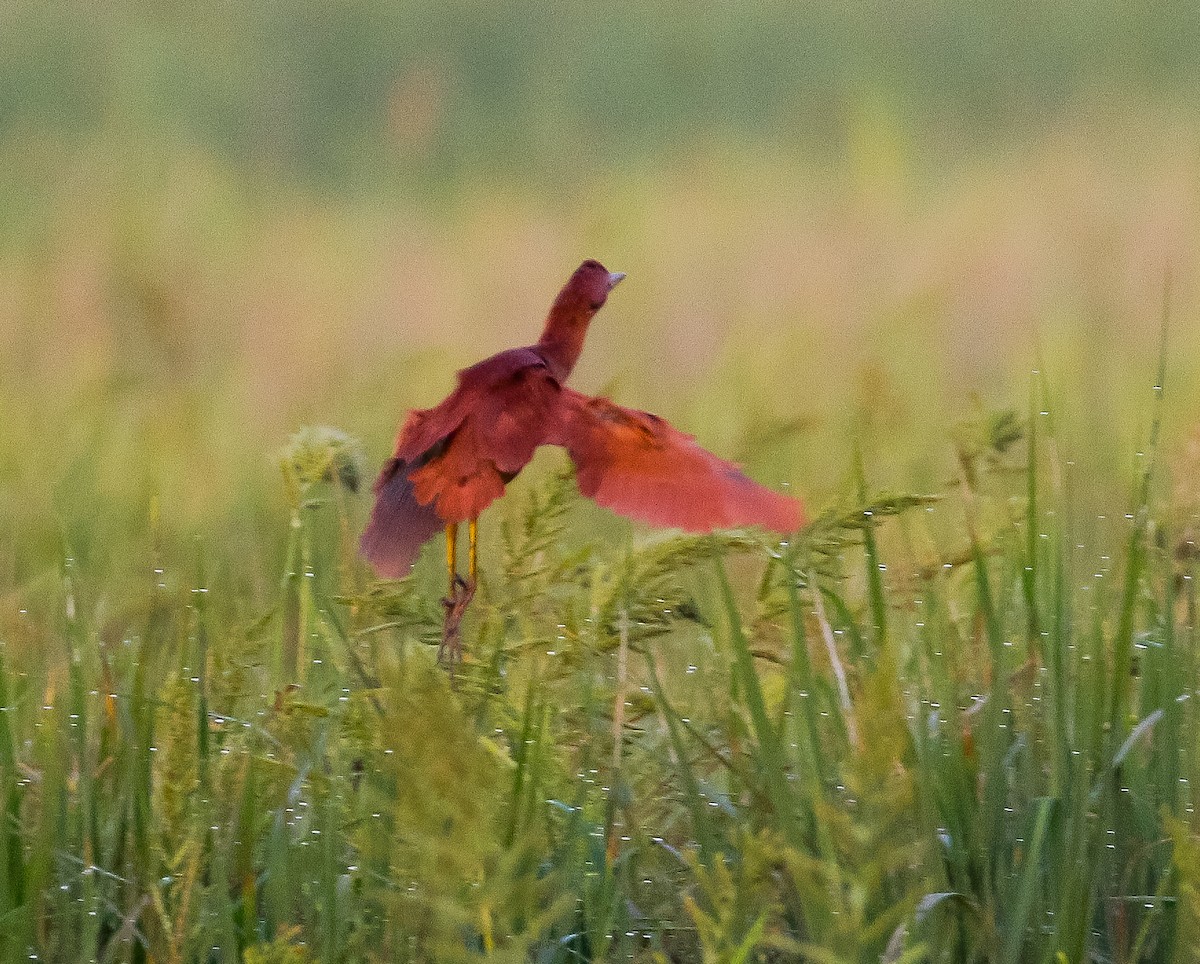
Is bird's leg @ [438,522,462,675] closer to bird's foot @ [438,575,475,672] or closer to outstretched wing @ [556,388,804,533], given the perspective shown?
bird's foot @ [438,575,475,672]

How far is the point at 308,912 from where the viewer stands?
108 centimetres

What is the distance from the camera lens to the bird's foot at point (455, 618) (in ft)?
3.34

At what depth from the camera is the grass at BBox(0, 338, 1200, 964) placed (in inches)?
40.1

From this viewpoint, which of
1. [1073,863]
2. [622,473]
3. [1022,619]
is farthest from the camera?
[1022,619]

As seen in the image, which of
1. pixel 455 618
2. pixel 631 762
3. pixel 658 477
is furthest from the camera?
pixel 631 762

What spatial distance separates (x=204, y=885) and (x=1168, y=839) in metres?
0.66

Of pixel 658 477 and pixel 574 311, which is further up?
pixel 574 311

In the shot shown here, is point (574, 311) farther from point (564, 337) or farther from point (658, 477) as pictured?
point (658, 477)

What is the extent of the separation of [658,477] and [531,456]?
0.26 ft

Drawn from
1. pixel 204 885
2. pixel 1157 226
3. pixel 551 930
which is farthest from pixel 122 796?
pixel 1157 226

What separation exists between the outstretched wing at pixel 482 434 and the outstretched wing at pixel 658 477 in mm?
19

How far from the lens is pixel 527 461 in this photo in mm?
947

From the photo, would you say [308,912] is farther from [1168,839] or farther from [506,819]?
[1168,839]

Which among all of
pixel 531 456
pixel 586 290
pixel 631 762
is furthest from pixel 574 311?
pixel 631 762
